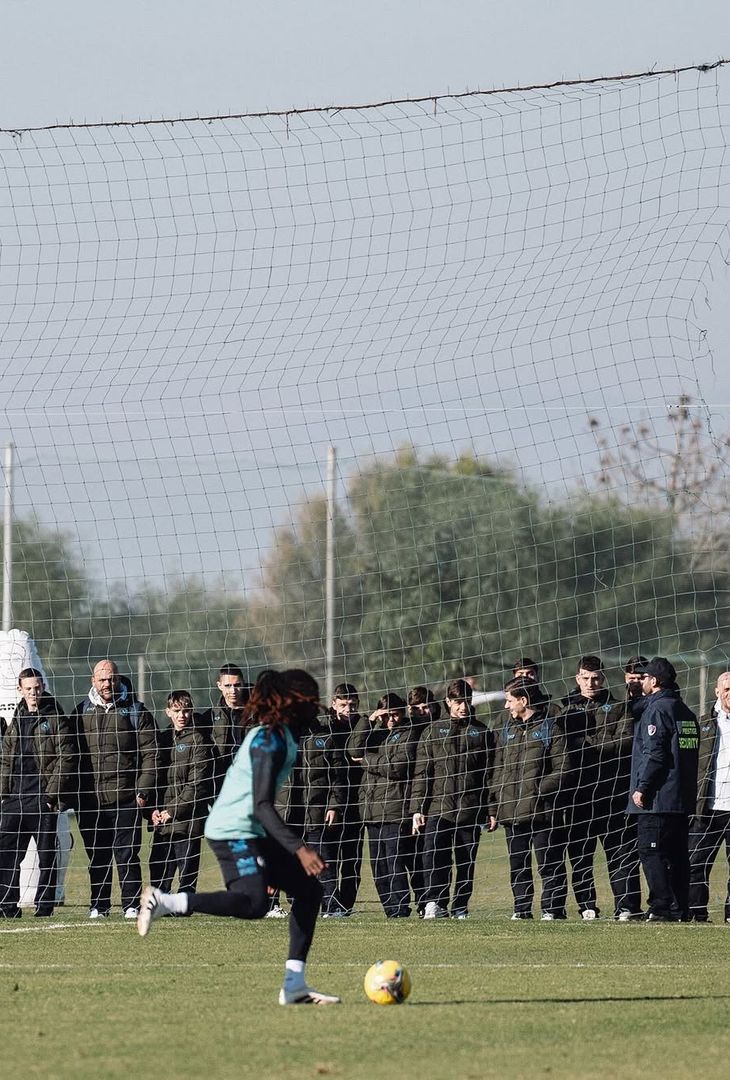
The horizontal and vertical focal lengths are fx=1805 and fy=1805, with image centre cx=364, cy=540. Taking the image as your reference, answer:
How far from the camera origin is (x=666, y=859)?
45.8ft

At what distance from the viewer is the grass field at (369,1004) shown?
22.7 ft

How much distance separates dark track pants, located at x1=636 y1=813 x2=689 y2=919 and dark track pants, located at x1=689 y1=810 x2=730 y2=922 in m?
0.52

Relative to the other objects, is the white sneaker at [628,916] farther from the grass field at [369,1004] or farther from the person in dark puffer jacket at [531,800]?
the grass field at [369,1004]

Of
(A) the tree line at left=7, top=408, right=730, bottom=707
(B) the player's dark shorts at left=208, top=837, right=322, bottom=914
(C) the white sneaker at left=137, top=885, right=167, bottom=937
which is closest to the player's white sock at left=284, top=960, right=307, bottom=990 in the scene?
(B) the player's dark shorts at left=208, top=837, right=322, bottom=914

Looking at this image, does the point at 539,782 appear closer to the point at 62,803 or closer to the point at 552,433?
the point at 552,433

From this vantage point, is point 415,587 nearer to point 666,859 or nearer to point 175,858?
point 175,858

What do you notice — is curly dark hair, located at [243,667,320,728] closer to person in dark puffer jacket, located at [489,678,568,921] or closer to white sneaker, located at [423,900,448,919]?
person in dark puffer jacket, located at [489,678,568,921]

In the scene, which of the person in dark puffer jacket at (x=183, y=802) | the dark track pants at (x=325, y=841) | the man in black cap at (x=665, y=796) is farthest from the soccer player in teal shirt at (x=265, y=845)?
the dark track pants at (x=325, y=841)

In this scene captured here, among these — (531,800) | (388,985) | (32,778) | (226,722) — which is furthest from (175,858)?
(388,985)

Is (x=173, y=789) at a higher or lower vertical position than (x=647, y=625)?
lower

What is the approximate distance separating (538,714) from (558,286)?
3485 mm

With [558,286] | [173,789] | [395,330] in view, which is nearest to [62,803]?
[173,789]

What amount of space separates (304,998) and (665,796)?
6043 millimetres

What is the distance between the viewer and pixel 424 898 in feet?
49.3
